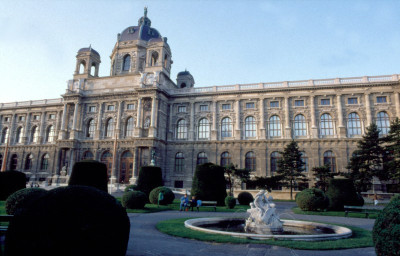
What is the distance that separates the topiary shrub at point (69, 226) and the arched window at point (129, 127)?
39513 millimetres

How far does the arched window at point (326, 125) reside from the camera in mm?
38938

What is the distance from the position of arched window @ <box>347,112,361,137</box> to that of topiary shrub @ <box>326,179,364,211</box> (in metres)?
18.5

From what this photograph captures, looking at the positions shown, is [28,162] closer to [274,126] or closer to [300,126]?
[274,126]

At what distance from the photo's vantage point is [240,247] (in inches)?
344

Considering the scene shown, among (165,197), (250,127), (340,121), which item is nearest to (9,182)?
(165,197)

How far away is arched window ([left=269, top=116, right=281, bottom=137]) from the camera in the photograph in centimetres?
4047

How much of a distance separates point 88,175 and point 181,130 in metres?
25.1

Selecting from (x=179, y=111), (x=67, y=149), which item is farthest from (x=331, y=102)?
(x=67, y=149)

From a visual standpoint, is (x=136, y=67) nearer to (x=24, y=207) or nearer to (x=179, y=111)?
(x=179, y=111)

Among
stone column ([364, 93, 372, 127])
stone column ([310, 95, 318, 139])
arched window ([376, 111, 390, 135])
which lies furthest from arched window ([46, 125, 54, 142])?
arched window ([376, 111, 390, 135])

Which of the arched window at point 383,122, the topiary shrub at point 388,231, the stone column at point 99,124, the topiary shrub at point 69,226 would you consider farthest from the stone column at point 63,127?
the topiary shrub at point 388,231

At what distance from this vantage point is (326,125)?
3916 centimetres

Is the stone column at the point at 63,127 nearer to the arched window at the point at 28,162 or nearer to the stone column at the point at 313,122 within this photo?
the arched window at the point at 28,162

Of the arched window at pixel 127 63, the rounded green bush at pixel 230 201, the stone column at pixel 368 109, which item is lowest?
the rounded green bush at pixel 230 201
